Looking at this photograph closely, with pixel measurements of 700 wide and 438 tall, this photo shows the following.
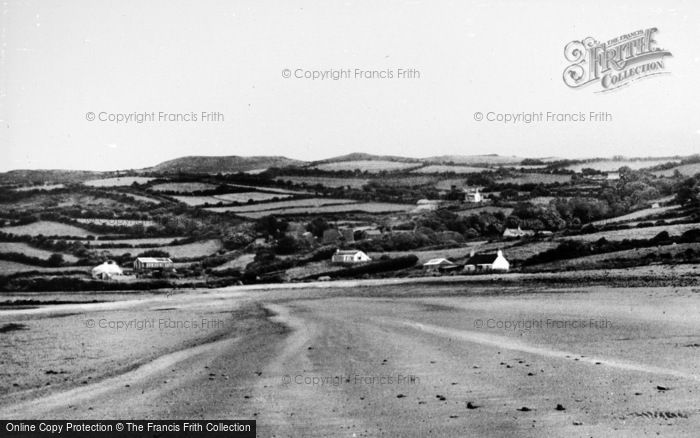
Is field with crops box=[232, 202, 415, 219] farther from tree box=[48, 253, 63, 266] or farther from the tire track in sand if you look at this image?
the tire track in sand

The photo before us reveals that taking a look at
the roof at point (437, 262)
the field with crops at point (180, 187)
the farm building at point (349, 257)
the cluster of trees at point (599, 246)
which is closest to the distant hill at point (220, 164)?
the field with crops at point (180, 187)

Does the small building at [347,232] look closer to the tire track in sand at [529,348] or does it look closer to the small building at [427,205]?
the small building at [427,205]

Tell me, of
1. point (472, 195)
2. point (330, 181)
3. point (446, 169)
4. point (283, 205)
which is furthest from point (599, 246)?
point (283, 205)

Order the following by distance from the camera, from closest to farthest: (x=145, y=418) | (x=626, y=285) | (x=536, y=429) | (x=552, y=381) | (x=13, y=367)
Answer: (x=536, y=429) → (x=145, y=418) → (x=552, y=381) → (x=13, y=367) → (x=626, y=285)

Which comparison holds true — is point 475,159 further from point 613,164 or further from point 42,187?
point 42,187

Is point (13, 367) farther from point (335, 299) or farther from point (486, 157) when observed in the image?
point (486, 157)

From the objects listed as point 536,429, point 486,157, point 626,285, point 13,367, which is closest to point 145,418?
point 536,429
